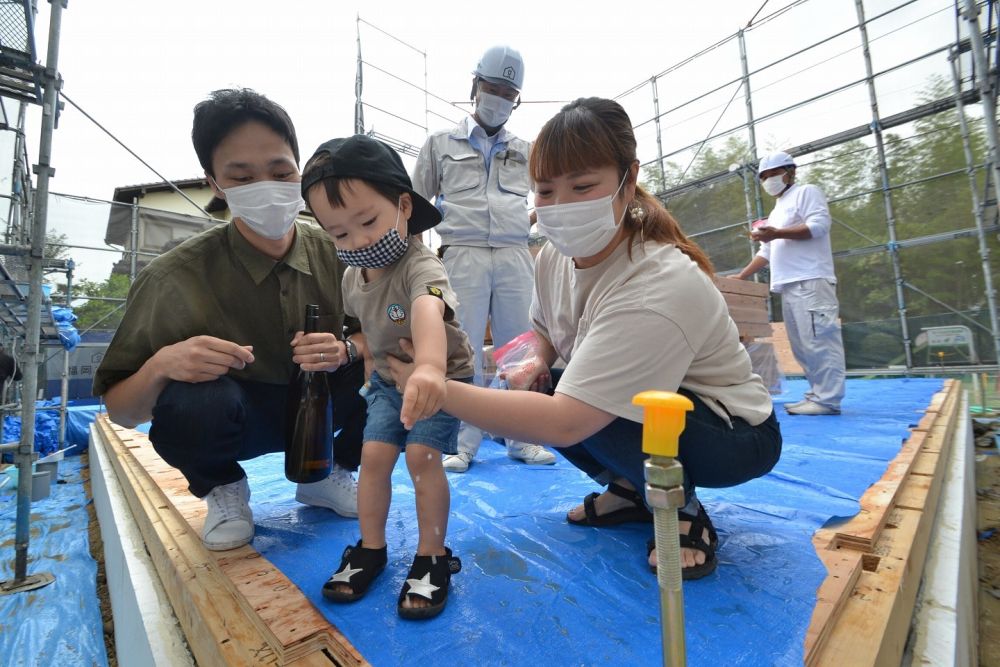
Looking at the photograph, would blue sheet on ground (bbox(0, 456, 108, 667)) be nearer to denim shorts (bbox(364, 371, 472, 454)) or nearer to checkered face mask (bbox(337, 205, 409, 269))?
denim shorts (bbox(364, 371, 472, 454))

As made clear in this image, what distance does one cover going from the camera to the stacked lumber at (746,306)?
355cm

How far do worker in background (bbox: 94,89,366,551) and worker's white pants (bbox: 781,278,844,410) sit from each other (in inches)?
115

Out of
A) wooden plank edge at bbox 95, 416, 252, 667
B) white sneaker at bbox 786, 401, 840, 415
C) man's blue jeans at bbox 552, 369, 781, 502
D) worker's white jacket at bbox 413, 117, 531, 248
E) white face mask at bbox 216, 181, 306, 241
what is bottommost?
wooden plank edge at bbox 95, 416, 252, 667

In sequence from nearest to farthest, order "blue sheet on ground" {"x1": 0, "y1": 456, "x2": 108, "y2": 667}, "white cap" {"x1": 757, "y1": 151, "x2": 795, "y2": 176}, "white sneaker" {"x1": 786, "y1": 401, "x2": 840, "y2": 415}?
"blue sheet on ground" {"x1": 0, "y1": 456, "x2": 108, "y2": 667} < "white sneaker" {"x1": 786, "y1": 401, "x2": 840, "y2": 415} < "white cap" {"x1": 757, "y1": 151, "x2": 795, "y2": 176}

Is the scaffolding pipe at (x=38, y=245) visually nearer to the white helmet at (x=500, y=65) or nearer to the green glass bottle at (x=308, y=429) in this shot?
the green glass bottle at (x=308, y=429)

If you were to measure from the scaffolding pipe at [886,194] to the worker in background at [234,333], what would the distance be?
753 cm

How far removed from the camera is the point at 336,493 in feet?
4.70

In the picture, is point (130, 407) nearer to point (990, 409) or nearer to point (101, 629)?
point (101, 629)

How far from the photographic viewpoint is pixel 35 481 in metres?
3.21

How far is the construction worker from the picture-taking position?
2.27m

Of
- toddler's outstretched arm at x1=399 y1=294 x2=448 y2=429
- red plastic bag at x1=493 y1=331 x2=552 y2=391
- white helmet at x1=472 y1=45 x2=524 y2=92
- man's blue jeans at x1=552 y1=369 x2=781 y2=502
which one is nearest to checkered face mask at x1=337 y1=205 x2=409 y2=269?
toddler's outstretched arm at x1=399 y1=294 x2=448 y2=429

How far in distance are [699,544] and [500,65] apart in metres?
2.01

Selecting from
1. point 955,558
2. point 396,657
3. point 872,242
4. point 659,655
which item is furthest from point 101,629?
point 872,242

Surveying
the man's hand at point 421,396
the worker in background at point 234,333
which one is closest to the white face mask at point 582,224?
the man's hand at point 421,396
